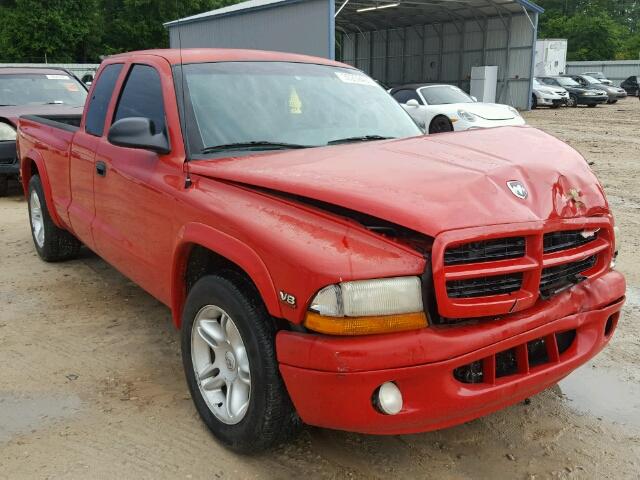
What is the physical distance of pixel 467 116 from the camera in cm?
1422

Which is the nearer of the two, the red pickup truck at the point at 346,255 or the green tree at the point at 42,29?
the red pickup truck at the point at 346,255

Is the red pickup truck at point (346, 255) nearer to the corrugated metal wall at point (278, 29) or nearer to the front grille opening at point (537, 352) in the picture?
the front grille opening at point (537, 352)

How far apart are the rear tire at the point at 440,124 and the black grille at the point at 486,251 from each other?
12.4 m

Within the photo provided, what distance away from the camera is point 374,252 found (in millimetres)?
2340

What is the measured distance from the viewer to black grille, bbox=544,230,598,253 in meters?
2.60

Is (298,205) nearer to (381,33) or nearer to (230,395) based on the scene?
(230,395)

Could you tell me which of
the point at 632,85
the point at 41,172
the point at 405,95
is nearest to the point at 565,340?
the point at 41,172

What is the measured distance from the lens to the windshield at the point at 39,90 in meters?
9.45

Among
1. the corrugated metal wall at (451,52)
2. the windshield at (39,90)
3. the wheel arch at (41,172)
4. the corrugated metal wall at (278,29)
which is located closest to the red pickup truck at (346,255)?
the wheel arch at (41,172)

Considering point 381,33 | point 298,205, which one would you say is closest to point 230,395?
point 298,205

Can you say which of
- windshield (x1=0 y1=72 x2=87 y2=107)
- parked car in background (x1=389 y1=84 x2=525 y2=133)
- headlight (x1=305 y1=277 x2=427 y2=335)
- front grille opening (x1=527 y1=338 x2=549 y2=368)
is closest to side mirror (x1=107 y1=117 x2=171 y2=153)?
headlight (x1=305 y1=277 x2=427 y2=335)

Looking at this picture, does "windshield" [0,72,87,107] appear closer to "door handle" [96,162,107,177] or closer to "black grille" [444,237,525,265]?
"door handle" [96,162,107,177]

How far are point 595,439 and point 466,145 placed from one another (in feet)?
5.04

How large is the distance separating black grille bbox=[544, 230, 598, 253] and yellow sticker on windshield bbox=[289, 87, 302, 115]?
5.29ft
